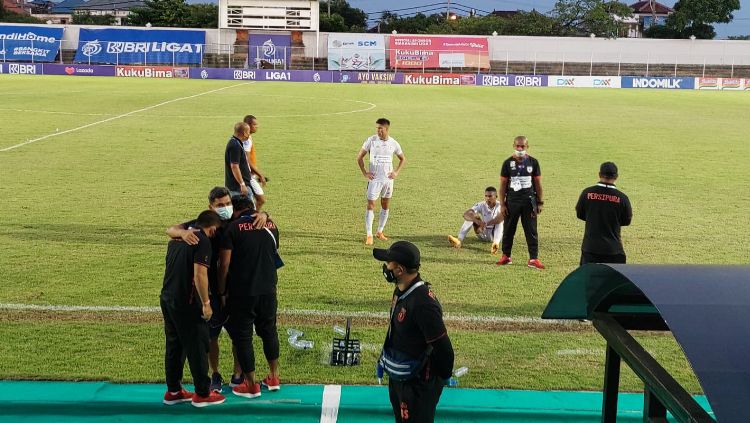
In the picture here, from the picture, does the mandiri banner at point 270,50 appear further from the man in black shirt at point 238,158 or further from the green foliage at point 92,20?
the man in black shirt at point 238,158

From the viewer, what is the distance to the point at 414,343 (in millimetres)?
5430

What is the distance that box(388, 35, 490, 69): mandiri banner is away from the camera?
70.9m

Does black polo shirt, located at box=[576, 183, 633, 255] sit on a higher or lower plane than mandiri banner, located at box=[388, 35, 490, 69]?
lower

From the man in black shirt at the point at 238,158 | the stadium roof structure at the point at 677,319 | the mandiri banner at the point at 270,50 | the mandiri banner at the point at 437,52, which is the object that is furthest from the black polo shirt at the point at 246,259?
the mandiri banner at the point at 270,50

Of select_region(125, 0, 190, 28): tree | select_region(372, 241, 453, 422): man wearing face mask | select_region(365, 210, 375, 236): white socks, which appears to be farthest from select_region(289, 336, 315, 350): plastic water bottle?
select_region(125, 0, 190, 28): tree

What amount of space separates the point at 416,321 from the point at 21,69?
2553 inches

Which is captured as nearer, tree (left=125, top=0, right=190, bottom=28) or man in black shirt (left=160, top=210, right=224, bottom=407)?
man in black shirt (left=160, top=210, right=224, bottom=407)

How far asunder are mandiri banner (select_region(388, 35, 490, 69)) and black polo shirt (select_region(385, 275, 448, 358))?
66.5 m

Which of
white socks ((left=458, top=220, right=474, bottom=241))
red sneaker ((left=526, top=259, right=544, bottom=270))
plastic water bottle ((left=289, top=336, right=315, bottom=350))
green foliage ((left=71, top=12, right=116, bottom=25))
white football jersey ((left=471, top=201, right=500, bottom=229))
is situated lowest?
plastic water bottle ((left=289, top=336, right=315, bottom=350))

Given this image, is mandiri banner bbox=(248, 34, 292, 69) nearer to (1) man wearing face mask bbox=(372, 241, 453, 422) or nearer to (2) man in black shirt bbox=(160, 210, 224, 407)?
(2) man in black shirt bbox=(160, 210, 224, 407)

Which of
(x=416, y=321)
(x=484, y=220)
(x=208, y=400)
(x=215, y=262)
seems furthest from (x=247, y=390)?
(x=484, y=220)

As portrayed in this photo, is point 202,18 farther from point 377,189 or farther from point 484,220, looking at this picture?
point 484,220

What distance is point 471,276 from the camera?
11180 mm

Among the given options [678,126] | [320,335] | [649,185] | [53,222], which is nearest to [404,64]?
[678,126]
